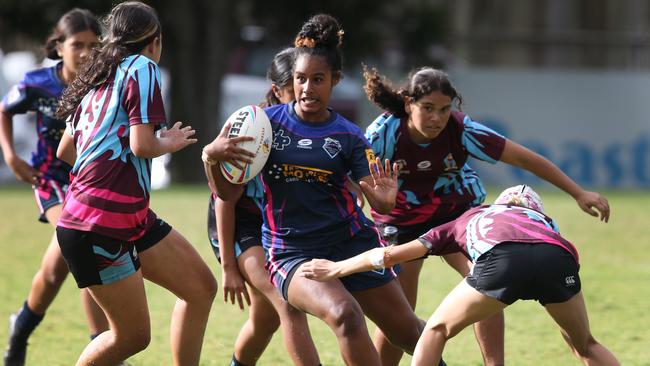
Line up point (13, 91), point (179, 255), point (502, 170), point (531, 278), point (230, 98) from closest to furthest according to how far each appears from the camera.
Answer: point (531, 278) → point (179, 255) → point (13, 91) → point (502, 170) → point (230, 98)

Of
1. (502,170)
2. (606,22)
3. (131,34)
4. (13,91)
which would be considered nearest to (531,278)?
(131,34)

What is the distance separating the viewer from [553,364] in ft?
20.2

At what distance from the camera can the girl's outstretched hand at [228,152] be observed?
4.77 m

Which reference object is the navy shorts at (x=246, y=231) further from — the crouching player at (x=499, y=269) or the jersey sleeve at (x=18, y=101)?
the jersey sleeve at (x=18, y=101)

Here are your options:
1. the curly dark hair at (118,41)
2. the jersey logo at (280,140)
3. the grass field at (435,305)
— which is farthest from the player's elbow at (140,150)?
the grass field at (435,305)

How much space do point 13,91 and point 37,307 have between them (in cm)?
137

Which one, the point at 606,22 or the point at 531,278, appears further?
the point at 606,22

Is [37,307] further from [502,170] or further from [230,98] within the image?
[230,98]

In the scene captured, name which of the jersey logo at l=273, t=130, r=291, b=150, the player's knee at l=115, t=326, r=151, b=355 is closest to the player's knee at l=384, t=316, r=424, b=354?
the jersey logo at l=273, t=130, r=291, b=150

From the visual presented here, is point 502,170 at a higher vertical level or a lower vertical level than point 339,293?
lower

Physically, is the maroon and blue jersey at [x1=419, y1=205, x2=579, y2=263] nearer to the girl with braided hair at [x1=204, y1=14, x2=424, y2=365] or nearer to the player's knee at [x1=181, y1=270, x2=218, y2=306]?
the girl with braided hair at [x1=204, y1=14, x2=424, y2=365]

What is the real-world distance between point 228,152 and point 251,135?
130mm

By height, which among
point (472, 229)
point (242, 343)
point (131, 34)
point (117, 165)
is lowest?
point (242, 343)

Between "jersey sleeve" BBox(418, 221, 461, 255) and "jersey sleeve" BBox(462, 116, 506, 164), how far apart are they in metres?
1.01
